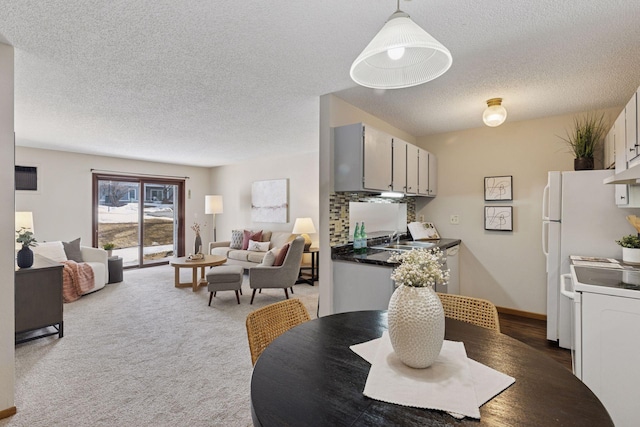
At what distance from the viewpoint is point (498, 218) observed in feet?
12.7

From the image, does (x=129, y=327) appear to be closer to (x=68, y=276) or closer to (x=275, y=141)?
(x=68, y=276)

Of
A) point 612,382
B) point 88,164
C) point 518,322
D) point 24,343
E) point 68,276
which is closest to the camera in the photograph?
point 612,382

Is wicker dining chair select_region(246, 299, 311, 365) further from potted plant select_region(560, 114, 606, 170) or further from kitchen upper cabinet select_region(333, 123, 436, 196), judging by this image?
potted plant select_region(560, 114, 606, 170)

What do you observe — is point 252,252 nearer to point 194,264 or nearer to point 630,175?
point 194,264

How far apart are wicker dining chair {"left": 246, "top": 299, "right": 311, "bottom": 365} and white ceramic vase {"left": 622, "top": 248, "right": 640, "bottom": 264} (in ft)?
8.73

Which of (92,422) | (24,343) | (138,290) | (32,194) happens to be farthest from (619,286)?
(32,194)

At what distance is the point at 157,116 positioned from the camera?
3.58m

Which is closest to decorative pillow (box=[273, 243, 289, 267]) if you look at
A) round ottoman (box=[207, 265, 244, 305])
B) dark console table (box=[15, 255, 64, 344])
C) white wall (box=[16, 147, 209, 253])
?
round ottoman (box=[207, 265, 244, 305])

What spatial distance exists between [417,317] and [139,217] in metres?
7.01

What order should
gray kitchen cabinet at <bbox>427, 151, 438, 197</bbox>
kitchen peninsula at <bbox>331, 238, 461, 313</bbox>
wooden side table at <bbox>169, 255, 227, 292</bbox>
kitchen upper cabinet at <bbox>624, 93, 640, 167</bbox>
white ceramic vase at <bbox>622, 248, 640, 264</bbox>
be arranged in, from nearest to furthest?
1. kitchen upper cabinet at <bbox>624, 93, 640, 167</bbox>
2. white ceramic vase at <bbox>622, 248, 640, 264</bbox>
3. kitchen peninsula at <bbox>331, 238, 461, 313</bbox>
4. gray kitchen cabinet at <bbox>427, 151, 438, 197</bbox>
5. wooden side table at <bbox>169, 255, 227, 292</bbox>

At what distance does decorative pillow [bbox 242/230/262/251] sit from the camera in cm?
607

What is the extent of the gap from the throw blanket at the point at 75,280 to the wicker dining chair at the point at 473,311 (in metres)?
4.89

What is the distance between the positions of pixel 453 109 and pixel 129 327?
424 cm

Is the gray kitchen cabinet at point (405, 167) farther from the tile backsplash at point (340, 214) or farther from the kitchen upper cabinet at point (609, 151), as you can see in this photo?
the kitchen upper cabinet at point (609, 151)
